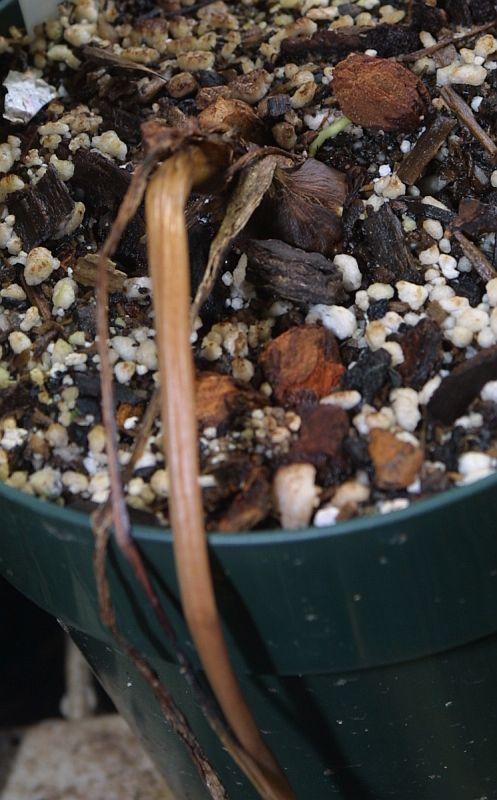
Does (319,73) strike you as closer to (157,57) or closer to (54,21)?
(157,57)

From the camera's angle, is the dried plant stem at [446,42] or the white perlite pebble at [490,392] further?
the dried plant stem at [446,42]

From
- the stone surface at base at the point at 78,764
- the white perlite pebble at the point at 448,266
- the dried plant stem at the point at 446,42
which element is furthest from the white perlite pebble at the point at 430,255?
the stone surface at base at the point at 78,764

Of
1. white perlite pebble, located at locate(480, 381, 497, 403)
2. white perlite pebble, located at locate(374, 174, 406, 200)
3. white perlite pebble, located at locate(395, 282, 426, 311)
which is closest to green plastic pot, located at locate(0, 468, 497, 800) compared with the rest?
white perlite pebble, located at locate(480, 381, 497, 403)

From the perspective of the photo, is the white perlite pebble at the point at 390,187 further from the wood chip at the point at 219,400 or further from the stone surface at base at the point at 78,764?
the stone surface at base at the point at 78,764

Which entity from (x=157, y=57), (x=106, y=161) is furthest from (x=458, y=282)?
(x=157, y=57)

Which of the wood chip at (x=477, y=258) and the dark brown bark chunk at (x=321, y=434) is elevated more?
the wood chip at (x=477, y=258)

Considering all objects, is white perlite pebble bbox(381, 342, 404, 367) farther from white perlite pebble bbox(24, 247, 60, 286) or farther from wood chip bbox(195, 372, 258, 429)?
white perlite pebble bbox(24, 247, 60, 286)
